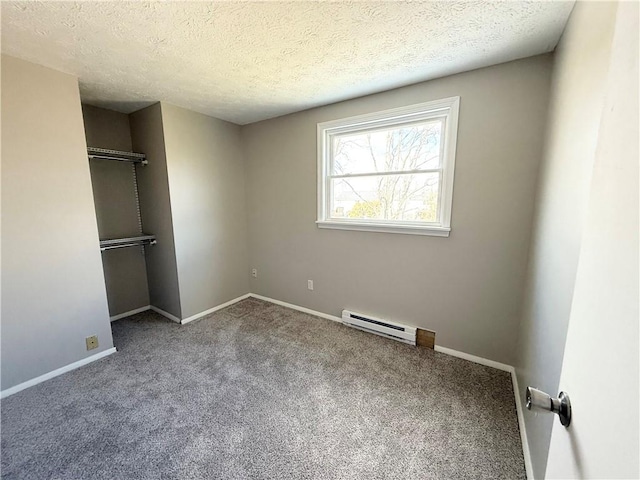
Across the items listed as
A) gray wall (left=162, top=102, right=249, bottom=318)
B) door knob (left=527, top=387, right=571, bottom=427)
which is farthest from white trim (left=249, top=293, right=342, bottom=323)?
door knob (left=527, top=387, right=571, bottom=427)

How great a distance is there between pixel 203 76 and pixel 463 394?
306cm

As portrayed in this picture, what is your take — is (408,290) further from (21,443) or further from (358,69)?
(21,443)

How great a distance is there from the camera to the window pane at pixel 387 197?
2.37 meters

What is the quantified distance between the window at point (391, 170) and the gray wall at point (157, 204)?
5.37ft

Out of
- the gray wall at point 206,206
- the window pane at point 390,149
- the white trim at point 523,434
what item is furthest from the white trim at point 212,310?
the white trim at point 523,434

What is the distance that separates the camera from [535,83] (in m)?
1.78

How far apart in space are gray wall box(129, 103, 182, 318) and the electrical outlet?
75 centimetres

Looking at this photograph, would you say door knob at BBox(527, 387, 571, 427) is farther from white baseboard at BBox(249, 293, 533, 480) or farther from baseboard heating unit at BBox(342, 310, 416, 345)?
baseboard heating unit at BBox(342, 310, 416, 345)

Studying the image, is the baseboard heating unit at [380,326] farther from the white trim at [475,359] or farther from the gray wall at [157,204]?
the gray wall at [157,204]

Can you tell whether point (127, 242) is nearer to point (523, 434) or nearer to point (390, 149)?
point (390, 149)

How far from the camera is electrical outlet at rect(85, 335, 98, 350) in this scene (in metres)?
2.27

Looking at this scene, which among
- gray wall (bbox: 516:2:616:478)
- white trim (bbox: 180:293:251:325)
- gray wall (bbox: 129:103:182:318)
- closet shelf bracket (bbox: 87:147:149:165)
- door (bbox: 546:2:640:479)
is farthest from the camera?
white trim (bbox: 180:293:251:325)

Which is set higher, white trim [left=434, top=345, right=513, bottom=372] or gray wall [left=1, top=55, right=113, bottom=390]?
gray wall [left=1, top=55, right=113, bottom=390]

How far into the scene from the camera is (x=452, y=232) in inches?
87.3
